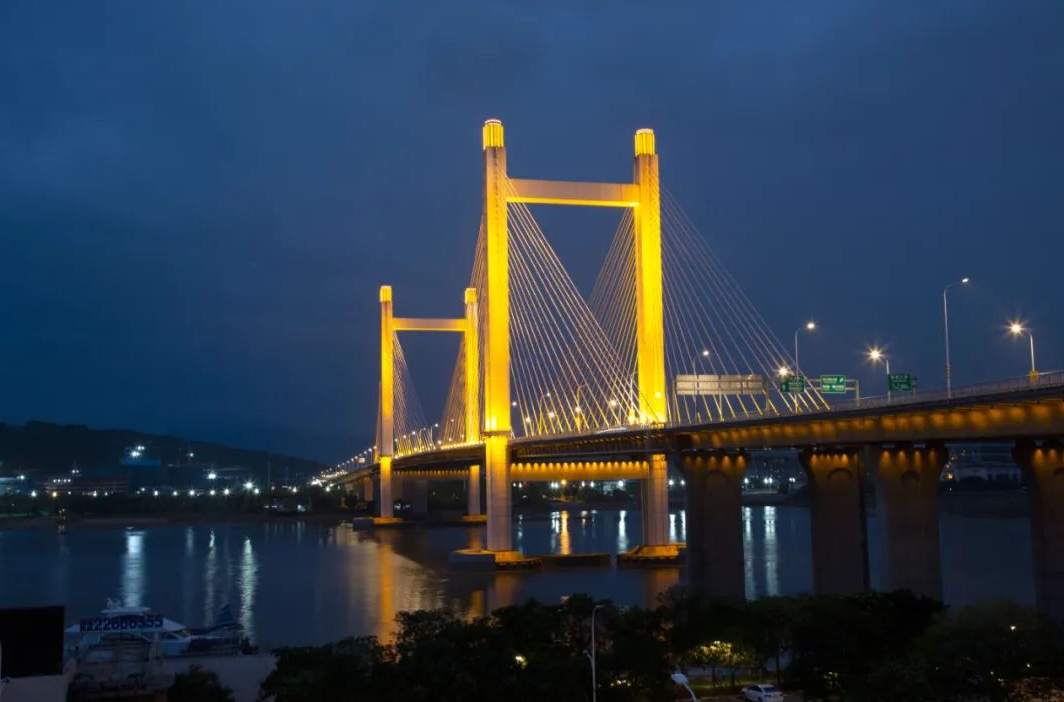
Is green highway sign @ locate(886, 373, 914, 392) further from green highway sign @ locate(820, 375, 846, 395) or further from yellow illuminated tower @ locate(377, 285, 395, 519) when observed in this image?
yellow illuminated tower @ locate(377, 285, 395, 519)

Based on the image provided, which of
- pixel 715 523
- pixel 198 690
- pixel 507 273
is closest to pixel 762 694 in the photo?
pixel 198 690

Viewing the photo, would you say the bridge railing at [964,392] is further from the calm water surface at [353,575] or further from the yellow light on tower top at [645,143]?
the yellow light on tower top at [645,143]

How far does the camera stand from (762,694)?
13.2 m

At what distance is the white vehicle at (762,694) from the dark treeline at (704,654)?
1.43 feet

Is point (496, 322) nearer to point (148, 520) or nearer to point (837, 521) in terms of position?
point (837, 521)

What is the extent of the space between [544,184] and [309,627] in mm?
15661

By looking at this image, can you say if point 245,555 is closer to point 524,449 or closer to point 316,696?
point 524,449

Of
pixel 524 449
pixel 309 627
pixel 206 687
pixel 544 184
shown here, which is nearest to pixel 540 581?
pixel 524 449

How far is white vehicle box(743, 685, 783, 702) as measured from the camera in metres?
13.2

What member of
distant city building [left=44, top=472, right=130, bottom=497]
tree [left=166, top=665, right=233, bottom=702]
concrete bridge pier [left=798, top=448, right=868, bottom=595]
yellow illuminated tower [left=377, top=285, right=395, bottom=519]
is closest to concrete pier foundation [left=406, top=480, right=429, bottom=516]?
yellow illuminated tower [left=377, top=285, right=395, bottom=519]

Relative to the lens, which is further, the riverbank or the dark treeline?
the riverbank

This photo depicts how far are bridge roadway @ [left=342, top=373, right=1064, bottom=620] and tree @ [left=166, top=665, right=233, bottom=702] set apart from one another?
1074 centimetres

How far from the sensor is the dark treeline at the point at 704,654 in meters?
12.4

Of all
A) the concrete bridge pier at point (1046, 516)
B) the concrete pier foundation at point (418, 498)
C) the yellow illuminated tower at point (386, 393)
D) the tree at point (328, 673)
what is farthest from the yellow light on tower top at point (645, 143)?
the concrete pier foundation at point (418, 498)
